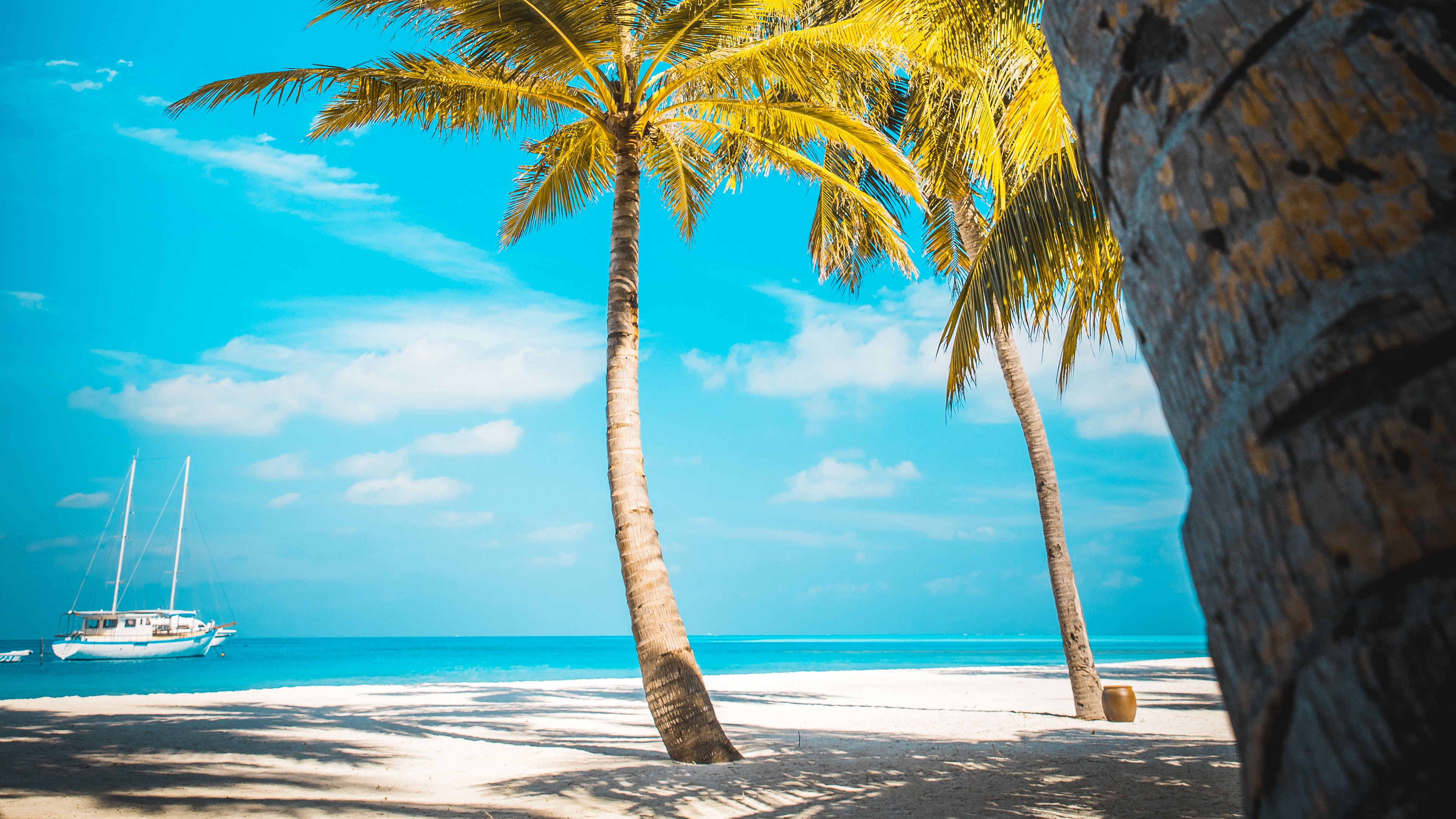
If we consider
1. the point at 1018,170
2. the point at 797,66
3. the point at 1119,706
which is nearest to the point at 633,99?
the point at 797,66

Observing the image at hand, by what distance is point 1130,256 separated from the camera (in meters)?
0.83

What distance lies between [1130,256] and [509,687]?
17.2m

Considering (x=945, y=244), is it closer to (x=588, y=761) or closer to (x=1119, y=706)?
(x=1119, y=706)

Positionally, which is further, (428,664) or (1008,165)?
(428,664)

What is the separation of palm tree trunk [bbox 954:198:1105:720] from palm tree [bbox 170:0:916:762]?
2072 millimetres

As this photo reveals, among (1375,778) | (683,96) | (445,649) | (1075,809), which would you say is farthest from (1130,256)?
(445,649)

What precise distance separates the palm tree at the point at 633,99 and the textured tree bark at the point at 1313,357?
5.86 meters

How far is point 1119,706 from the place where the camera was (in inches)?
352

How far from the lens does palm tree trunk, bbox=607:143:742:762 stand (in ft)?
20.4

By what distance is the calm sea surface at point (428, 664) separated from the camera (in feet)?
90.2

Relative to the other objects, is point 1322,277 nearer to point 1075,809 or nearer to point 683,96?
point 1075,809

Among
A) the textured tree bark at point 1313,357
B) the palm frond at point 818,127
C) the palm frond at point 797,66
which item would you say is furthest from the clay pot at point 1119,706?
the textured tree bark at point 1313,357

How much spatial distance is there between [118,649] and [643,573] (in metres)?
44.0

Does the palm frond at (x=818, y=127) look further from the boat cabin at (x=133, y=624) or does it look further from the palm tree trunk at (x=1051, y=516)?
the boat cabin at (x=133, y=624)
